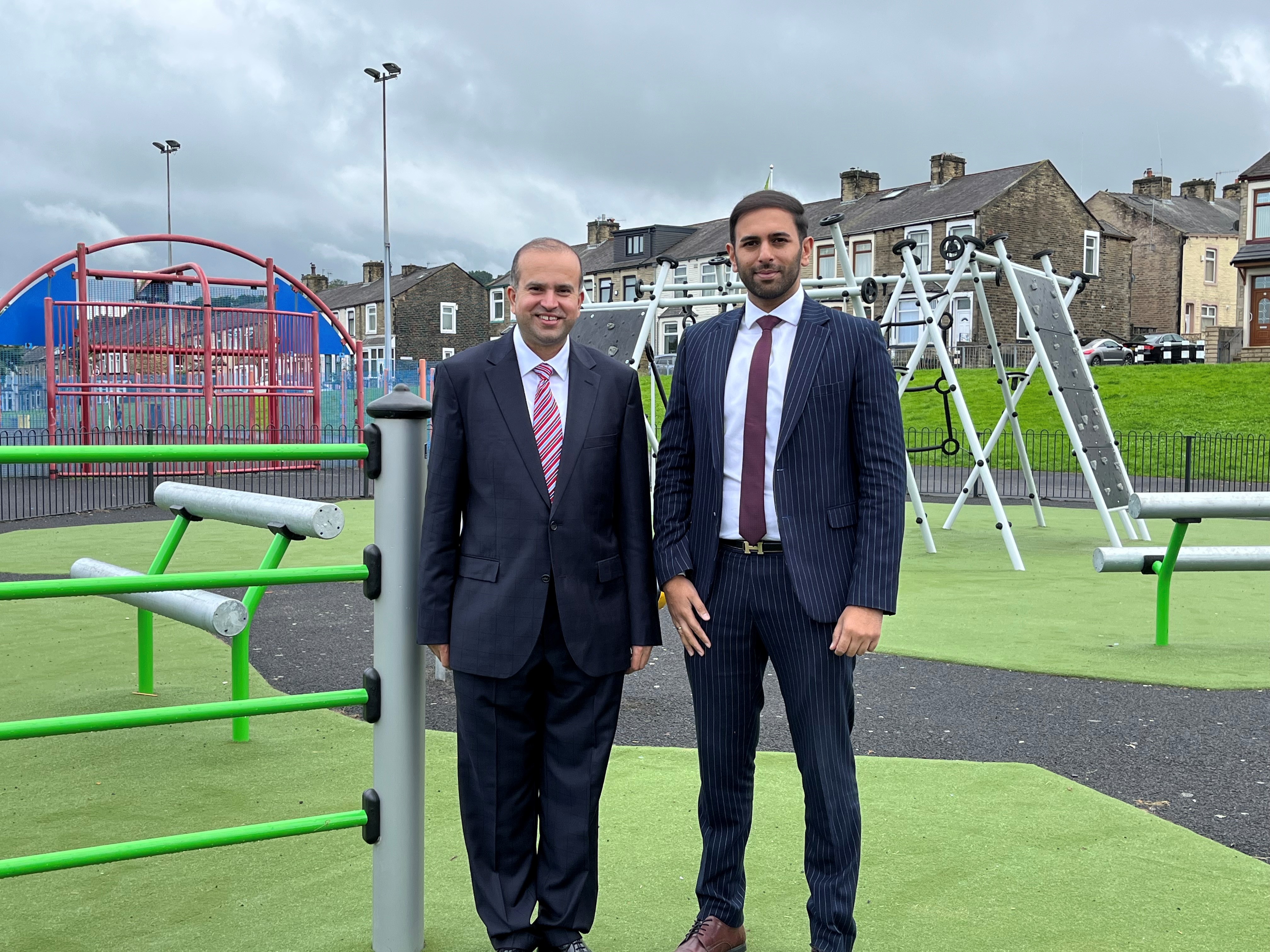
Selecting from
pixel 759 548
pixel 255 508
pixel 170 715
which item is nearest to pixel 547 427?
pixel 759 548

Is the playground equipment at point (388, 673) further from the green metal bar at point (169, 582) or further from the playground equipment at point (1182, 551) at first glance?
the playground equipment at point (1182, 551)

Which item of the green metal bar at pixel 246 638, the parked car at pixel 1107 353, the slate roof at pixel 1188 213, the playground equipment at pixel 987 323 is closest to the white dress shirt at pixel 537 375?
the green metal bar at pixel 246 638

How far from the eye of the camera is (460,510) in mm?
Answer: 3068

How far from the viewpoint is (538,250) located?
3.01m

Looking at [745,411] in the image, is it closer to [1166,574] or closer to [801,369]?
[801,369]

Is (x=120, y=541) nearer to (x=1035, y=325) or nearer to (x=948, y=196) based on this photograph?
(x=1035, y=325)

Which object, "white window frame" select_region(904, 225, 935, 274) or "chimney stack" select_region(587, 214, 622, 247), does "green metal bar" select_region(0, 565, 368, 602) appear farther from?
"chimney stack" select_region(587, 214, 622, 247)

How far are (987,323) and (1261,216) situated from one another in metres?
35.0

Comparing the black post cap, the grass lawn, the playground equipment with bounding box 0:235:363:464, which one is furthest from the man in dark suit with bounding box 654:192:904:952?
the playground equipment with bounding box 0:235:363:464

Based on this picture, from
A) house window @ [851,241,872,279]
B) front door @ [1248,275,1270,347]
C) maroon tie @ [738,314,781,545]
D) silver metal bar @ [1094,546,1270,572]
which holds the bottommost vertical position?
silver metal bar @ [1094,546,1270,572]

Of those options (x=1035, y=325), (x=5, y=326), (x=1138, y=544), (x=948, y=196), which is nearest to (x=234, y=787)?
(x=1035, y=325)

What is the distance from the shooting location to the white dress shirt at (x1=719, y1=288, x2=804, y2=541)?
301 cm

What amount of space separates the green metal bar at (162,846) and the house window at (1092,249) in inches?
1970

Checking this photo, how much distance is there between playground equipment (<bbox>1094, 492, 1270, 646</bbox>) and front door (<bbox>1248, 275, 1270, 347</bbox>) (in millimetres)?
38071
